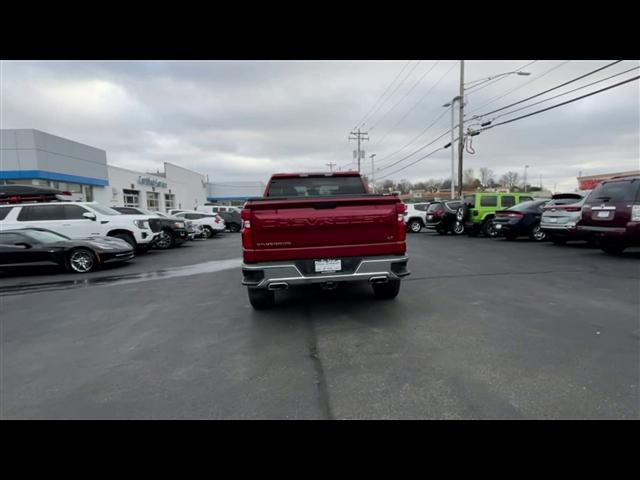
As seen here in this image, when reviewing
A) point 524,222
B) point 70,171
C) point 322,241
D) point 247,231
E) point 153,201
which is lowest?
point 524,222

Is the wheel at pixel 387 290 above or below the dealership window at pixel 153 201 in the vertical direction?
below

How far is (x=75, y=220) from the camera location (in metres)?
10.7

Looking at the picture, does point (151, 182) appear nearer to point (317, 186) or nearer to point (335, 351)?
point (317, 186)

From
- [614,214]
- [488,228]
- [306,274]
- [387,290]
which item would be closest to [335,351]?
[306,274]

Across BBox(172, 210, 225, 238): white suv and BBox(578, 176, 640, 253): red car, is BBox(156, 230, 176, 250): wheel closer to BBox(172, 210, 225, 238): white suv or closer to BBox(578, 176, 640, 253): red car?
BBox(172, 210, 225, 238): white suv

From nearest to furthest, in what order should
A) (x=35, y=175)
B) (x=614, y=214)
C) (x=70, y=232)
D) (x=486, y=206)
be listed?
1. (x=614, y=214)
2. (x=70, y=232)
3. (x=486, y=206)
4. (x=35, y=175)

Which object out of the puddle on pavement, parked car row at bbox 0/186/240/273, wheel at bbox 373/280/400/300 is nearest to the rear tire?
the puddle on pavement

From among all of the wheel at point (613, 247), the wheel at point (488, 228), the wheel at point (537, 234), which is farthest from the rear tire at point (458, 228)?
the wheel at point (613, 247)

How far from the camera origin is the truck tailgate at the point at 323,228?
399 centimetres

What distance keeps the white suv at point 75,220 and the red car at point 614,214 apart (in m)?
13.8

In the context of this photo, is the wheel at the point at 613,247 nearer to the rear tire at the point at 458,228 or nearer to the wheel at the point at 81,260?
the rear tire at the point at 458,228

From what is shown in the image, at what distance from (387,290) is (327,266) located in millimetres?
1542
